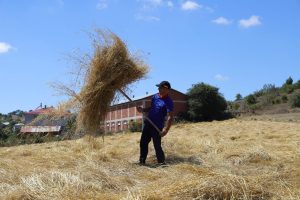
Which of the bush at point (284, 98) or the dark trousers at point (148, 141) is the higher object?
the bush at point (284, 98)

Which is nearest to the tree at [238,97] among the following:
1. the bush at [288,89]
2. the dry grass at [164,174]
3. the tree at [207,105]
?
the bush at [288,89]

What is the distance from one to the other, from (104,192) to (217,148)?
464cm

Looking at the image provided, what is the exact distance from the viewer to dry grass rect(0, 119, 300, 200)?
4.48 meters

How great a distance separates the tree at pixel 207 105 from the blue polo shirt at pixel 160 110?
37856 millimetres

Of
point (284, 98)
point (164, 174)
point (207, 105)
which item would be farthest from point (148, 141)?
point (284, 98)

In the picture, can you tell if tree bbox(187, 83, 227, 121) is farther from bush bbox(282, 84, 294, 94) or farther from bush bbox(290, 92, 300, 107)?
bush bbox(282, 84, 294, 94)

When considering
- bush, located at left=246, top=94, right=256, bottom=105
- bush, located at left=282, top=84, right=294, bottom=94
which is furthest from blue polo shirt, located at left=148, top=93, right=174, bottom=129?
bush, located at left=282, top=84, right=294, bottom=94

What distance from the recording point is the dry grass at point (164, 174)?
448 centimetres

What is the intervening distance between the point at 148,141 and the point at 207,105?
3903cm

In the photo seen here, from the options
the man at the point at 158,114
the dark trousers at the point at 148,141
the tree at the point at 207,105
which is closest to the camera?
the dark trousers at the point at 148,141

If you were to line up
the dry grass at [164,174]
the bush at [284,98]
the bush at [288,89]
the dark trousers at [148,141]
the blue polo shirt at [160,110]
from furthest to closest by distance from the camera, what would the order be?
the bush at [288,89], the bush at [284,98], the blue polo shirt at [160,110], the dark trousers at [148,141], the dry grass at [164,174]

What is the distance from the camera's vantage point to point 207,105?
46.9m

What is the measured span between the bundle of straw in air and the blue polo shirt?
661mm

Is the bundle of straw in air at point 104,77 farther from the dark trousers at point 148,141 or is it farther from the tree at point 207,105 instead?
the tree at point 207,105
